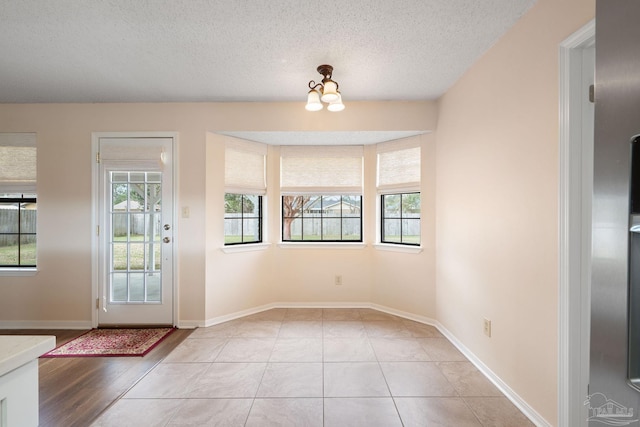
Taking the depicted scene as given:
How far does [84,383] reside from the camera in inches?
84.7

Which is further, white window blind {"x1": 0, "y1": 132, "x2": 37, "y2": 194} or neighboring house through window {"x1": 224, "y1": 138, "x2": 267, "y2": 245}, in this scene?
neighboring house through window {"x1": 224, "y1": 138, "x2": 267, "y2": 245}

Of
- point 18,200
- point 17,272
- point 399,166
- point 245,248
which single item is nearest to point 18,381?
point 245,248

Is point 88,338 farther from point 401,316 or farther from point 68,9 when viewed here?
point 401,316

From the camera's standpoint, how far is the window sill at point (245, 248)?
3387 mm

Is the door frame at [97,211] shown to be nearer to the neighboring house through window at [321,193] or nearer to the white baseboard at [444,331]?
the white baseboard at [444,331]

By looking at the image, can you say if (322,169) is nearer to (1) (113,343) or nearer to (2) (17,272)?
(1) (113,343)

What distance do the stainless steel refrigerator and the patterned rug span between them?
3070 mm

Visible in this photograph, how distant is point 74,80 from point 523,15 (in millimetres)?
3679

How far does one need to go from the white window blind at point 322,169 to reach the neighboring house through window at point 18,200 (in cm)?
281

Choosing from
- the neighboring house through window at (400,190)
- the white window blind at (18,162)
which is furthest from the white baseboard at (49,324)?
the neighboring house through window at (400,190)

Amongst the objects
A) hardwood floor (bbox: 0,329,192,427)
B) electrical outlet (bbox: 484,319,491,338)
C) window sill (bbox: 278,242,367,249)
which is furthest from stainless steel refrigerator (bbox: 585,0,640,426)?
window sill (bbox: 278,242,367,249)

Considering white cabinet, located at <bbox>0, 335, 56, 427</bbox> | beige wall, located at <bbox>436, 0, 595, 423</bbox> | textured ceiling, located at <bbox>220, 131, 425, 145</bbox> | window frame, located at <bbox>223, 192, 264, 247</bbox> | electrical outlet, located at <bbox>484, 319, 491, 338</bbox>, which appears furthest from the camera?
window frame, located at <bbox>223, 192, 264, 247</bbox>

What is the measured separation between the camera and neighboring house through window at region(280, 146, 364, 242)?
12.4ft

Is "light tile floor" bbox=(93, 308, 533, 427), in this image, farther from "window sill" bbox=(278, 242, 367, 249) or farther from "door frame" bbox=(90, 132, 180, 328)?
"window sill" bbox=(278, 242, 367, 249)
